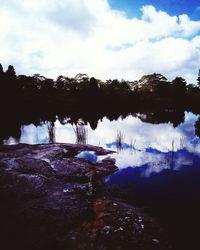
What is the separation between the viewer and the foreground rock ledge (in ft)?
24.3

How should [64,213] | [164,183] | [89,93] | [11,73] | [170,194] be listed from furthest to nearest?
1. [89,93]
2. [11,73]
3. [164,183]
4. [170,194]
5. [64,213]

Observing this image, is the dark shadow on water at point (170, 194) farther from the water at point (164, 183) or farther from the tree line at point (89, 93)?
the tree line at point (89, 93)

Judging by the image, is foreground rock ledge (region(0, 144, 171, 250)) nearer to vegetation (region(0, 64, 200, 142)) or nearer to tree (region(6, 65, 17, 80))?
vegetation (region(0, 64, 200, 142))

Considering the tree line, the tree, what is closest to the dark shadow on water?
the tree line

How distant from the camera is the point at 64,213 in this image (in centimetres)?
925

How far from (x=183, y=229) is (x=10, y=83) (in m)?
58.7

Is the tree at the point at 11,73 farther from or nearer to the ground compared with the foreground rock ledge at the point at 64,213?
farther from the ground

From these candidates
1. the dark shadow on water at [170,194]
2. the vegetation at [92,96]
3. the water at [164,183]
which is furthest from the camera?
the vegetation at [92,96]

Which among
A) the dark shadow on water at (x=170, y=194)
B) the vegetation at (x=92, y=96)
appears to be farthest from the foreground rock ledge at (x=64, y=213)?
the vegetation at (x=92, y=96)

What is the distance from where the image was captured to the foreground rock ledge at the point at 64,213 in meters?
7.40

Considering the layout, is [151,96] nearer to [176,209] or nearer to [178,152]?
[178,152]

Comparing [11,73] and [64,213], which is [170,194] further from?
[11,73]

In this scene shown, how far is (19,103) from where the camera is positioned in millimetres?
62375

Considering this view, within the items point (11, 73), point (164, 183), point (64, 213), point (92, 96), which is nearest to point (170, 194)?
point (164, 183)
